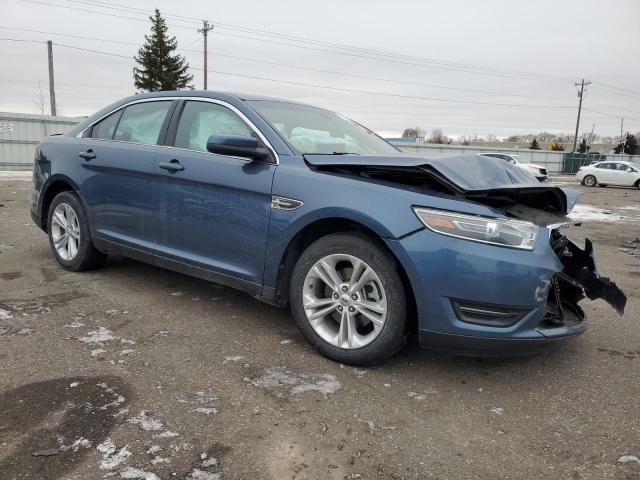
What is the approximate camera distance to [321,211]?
3.16 metres

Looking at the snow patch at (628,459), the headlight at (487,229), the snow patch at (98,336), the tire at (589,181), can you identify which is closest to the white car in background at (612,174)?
the tire at (589,181)

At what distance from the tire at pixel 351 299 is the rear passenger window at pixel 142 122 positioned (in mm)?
1831

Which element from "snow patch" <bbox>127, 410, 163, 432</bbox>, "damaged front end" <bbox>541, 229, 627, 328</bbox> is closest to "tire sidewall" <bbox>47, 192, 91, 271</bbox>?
"snow patch" <bbox>127, 410, 163, 432</bbox>

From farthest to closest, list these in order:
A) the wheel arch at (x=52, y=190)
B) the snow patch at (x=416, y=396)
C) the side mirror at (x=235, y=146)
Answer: the wheel arch at (x=52, y=190) → the side mirror at (x=235, y=146) → the snow patch at (x=416, y=396)

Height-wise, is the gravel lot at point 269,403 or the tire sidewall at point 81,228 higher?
the tire sidewall at point 81,228

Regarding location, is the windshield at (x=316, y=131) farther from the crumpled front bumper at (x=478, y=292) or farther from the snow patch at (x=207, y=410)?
the snow patch at (x=207, y=410)

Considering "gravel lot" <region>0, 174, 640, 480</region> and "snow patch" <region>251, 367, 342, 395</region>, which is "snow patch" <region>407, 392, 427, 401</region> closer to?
"gravel lot" <region>0, 174, 640, 480</region>

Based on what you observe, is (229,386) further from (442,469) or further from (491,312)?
(491,312)

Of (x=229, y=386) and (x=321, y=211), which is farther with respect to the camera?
(x=321, y=211)

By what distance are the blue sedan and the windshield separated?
0.7 inches

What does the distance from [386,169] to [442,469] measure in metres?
1.63

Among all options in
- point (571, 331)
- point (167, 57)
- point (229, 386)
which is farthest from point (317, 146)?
point (167, 57)

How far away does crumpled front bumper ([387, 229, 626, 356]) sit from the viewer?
2734 millimetres

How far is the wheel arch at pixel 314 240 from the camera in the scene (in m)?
3.00
